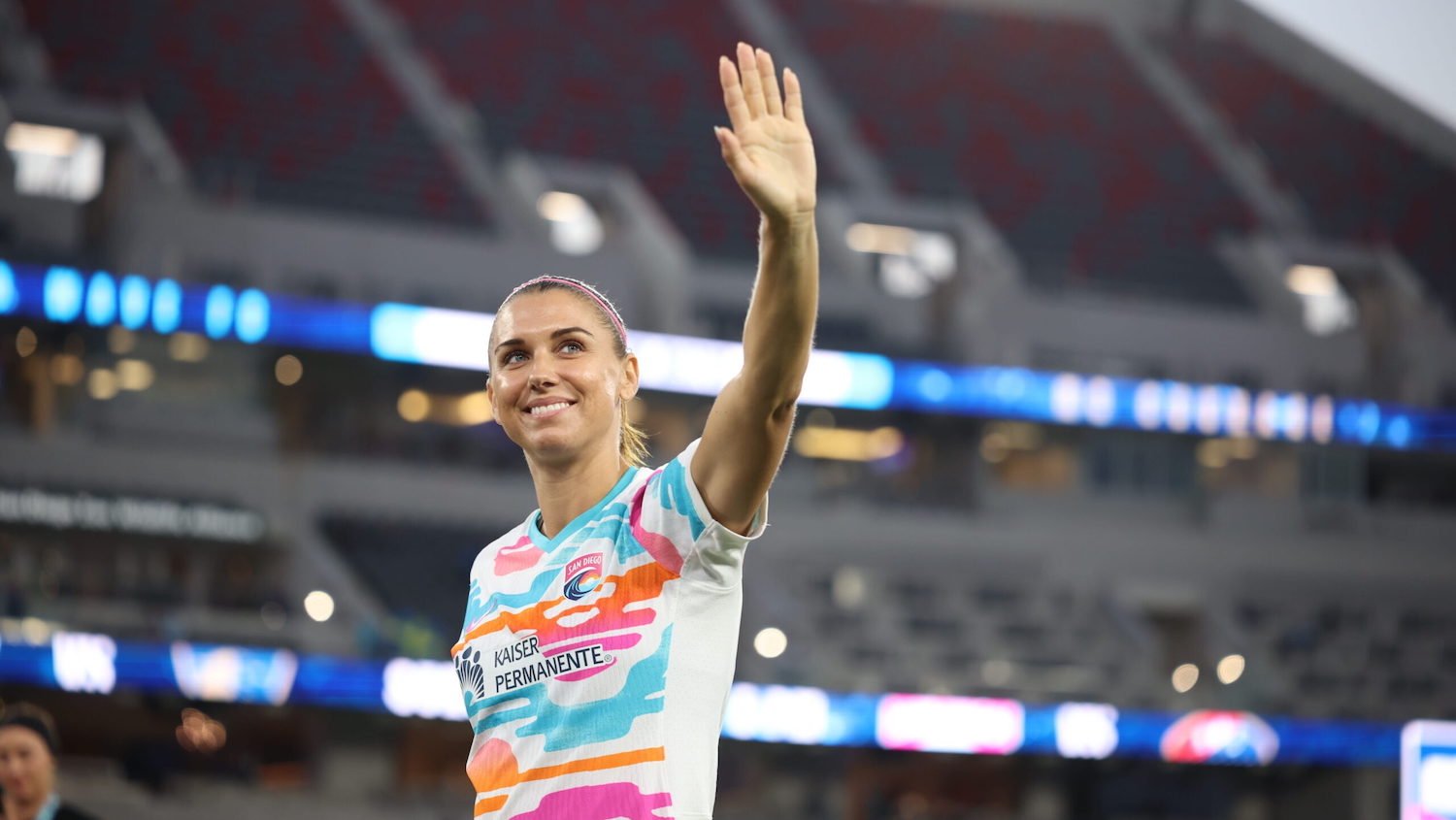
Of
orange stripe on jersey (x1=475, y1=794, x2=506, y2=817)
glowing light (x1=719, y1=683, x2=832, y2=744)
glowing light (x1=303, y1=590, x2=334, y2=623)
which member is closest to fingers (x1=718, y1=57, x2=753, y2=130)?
orange stripe on jersey (x1=475, y1=794, x2=506, y2=817)

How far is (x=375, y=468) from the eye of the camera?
25234 millimetres

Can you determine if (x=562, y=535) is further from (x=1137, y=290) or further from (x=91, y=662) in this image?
(x=1137, y=290)

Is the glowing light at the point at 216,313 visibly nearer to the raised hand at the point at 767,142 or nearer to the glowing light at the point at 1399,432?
the glowing light at the point at 1399,432

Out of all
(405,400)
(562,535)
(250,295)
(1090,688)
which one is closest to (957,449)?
(1090,688)

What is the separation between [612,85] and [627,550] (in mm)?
30918

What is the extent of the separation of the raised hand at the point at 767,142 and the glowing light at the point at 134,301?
21246mm

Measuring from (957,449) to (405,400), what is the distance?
330 inches

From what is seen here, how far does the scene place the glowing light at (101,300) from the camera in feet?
74.1

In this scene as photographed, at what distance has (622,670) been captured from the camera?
249 cm

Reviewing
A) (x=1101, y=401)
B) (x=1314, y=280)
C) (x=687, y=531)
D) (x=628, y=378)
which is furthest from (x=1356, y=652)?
(x=687, y=531)

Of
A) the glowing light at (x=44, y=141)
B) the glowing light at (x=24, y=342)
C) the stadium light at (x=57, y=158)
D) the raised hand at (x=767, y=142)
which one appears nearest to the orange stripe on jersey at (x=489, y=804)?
the raised hand at (x=767, y=142)

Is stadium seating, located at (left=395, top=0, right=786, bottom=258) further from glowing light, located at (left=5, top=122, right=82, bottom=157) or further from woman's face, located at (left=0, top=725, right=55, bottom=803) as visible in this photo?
woman's face, located at (left=0, top=725, right=55, bottom=803)

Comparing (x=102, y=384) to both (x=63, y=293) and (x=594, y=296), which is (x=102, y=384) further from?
(x=594, y=296)

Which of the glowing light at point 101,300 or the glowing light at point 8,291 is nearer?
the glowing light at point 8,291
